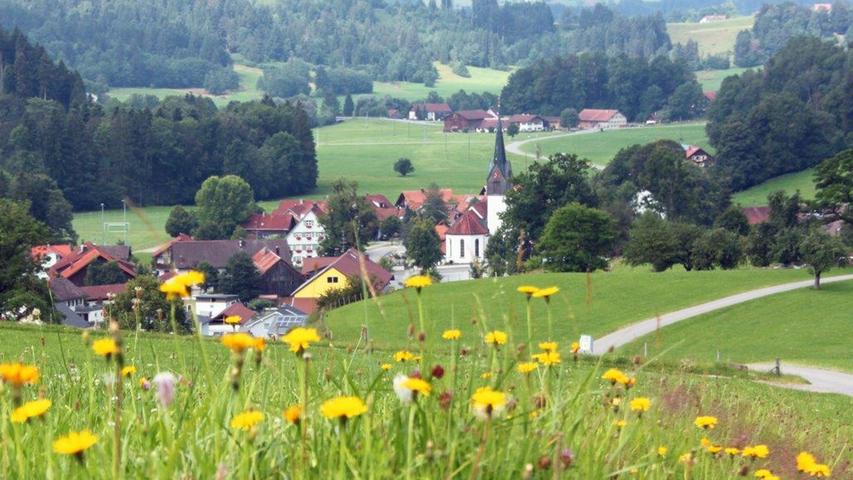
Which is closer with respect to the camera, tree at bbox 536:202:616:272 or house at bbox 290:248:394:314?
tree at bbox 536:202:616:272

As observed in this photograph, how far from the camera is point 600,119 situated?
4673 inches

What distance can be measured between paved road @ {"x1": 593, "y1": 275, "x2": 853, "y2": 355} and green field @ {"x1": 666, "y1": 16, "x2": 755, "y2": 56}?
143m

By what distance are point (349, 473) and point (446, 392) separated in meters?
0.29

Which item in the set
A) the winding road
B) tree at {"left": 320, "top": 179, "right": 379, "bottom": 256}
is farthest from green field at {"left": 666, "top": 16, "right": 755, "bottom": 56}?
the winding road

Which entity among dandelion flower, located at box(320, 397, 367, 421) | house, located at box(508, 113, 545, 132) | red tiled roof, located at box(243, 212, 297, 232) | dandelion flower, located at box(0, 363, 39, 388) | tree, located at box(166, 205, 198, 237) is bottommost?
red tiled roof, located at box(243, 212, 297, 232)

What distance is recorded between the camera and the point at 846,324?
89.9 ft

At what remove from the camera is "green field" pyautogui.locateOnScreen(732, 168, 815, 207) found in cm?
6688

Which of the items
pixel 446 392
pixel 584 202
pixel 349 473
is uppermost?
pixel 446 392

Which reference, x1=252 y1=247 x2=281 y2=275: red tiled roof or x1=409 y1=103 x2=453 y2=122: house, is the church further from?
x1=409 y1=103 x2=453 y2=122: house

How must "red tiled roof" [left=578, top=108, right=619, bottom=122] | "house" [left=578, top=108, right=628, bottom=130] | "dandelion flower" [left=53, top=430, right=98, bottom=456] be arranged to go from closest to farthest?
Answer: "dandelion flower" [left=53, top=430, right=98, bottom=456] → "house" [left=578, top=108, right=628, bottom=130] → "red tiled roof" [left=578, top=108, right=619, bottom=122]

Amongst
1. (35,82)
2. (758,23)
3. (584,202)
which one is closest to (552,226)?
(584,202)

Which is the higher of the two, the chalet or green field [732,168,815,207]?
the chalet

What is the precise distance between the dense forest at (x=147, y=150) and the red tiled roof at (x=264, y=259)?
22.4 metres

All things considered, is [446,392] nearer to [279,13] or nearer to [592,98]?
[592,98]
